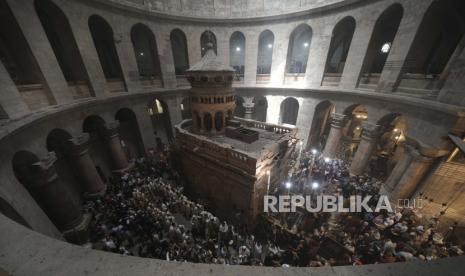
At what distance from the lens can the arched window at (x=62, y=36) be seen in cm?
977

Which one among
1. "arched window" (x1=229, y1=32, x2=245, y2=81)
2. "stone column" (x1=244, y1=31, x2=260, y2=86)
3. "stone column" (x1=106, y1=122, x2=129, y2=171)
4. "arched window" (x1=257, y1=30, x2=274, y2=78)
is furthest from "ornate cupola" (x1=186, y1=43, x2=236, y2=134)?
"arched window" (x1=257, y1=30, x2=274, y2=78)

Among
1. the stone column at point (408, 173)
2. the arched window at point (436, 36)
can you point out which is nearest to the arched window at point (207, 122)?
the stone column at point (408, 173)

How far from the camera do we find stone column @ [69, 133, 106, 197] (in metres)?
10.0

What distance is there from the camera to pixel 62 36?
412 inches

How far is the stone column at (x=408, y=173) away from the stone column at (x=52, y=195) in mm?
Result: 17030

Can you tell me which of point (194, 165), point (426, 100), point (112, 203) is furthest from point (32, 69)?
point (426, 100)

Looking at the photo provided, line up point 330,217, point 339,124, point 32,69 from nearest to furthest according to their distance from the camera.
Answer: point 32,69 → point 330,217 → point 339,124

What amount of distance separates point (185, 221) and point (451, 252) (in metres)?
12.1

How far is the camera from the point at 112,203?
9766 millimetres

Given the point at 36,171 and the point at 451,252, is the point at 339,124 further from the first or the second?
the point at 36,171

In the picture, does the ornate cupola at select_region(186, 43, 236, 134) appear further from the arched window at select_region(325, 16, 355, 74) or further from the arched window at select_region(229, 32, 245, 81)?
the arched window at select_region(229, 32, 245, 81)

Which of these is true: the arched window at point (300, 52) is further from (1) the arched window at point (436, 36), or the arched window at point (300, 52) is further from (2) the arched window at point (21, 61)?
(2) the arched window at point (21, 61)

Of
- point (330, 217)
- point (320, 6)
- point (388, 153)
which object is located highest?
point (320, 6)

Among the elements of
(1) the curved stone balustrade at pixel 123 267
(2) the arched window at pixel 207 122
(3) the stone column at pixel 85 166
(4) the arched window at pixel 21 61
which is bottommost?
(3) the stone column at pixel 85 166
